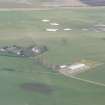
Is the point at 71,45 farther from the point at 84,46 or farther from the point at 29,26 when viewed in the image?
the point at 29,26

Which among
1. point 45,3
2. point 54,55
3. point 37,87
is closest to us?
point 37,87

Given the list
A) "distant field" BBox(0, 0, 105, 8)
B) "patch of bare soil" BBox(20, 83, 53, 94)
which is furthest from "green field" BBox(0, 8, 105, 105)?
"distant field" BBox(0, 0, 105, 8)

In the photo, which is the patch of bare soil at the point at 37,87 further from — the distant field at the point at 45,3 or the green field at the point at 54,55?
the distant field at the point at 45,3

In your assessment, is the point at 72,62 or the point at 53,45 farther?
the point at 53,45

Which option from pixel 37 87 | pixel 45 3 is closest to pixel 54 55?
pixel 37 87

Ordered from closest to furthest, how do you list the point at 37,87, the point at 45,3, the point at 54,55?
the point at 37,87 → the point at 54,55 → the point at 45,3

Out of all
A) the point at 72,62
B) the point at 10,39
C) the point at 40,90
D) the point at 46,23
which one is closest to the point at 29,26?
the point at 46,23

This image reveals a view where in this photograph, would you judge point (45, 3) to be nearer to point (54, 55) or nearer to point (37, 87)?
point (54, 55)
